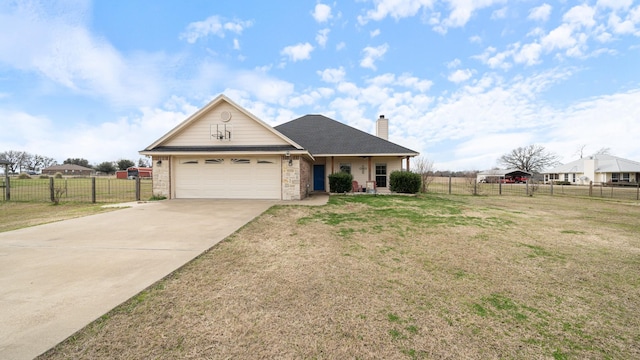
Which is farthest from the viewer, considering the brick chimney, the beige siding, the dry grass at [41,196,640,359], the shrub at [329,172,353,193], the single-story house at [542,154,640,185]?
the single-story house at [542,154,640,185]

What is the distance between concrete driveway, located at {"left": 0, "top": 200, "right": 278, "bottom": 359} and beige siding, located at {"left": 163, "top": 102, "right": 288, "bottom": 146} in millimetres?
6038

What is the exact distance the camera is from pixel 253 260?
14.0 ft

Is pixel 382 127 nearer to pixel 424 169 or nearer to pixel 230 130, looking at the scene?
pixel 424 169

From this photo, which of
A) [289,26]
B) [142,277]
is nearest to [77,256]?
[142,277]

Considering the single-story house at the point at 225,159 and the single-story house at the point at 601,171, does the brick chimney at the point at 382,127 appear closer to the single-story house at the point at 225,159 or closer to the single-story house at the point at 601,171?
the single-story house at the point at 225,159

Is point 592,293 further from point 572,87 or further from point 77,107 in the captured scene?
point 77,107

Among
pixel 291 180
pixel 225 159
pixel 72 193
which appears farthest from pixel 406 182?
pixel 72 193

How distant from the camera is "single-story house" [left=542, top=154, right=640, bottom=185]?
35.1 metres

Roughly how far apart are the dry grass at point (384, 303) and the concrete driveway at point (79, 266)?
0.31 meters

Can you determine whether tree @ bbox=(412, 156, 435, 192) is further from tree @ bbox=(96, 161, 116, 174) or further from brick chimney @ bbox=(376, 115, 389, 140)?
tree @ bbox=(96, 161, 116, 174)

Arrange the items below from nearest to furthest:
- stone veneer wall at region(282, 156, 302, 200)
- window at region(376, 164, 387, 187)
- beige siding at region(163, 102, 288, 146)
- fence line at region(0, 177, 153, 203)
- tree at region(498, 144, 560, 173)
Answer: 1. fence line at region(0, 177, 153, 203)
2. stone veneer wall at region(282, 156, 302, 200)
3. beige siding at region(163, 102, 288, 146)
4. window at region(376, 164, 387, 187)
5. tree at region(498, 144, 560, 173)

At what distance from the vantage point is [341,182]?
48.0ft

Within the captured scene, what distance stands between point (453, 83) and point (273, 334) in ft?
62.0

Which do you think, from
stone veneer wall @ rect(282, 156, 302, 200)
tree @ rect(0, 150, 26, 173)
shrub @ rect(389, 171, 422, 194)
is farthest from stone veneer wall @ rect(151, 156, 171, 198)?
tree @ rect(0, 150, 26, 173)
